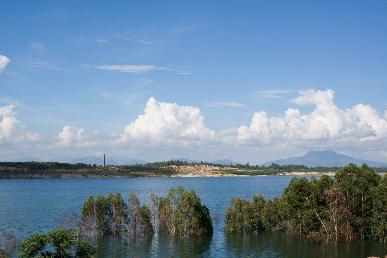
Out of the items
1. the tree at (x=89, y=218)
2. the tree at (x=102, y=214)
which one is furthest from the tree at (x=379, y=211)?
the tree at (x=89, y=218)

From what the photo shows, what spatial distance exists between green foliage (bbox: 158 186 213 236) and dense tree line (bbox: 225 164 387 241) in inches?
605

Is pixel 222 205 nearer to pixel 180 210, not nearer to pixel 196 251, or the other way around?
pixel 180 210

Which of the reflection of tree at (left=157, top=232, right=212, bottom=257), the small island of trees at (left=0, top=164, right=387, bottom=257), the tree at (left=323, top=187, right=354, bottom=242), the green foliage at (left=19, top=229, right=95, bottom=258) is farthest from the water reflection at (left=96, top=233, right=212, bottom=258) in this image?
the green foliage at (left=19, top=229, right=95, bottom=258)

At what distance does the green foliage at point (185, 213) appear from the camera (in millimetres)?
92756

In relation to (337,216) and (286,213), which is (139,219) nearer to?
(286,213)

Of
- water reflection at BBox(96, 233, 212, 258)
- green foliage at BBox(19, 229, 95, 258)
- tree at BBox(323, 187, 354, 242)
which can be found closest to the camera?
green foliage at BBox(19, 229, 95, 258)

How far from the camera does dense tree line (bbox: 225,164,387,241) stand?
85188mm

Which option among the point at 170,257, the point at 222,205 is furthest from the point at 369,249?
the point at 222,205

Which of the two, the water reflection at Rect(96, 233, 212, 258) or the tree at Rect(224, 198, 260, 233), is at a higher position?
the tree at Rect(224, 198, 260, 233)

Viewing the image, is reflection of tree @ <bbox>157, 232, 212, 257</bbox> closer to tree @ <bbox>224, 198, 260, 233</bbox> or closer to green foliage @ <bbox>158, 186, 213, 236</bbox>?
green foliage @ <bbox>158, 186, 213, 236</bbox>

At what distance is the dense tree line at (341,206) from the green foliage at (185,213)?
15.4 m

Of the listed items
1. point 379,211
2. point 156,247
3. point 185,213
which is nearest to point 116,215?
point 185,213

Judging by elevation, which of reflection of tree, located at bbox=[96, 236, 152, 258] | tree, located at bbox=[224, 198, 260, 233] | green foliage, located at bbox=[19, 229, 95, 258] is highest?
green foliage, located at bbox=[19, 229, 95, 258]

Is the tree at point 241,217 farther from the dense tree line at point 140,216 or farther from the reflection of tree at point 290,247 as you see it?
the dense tree line at point 140,216
